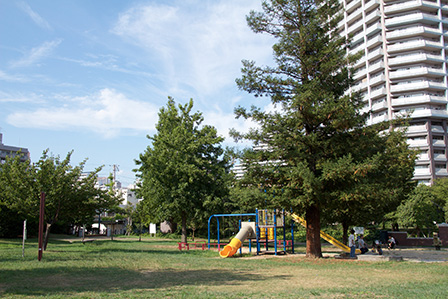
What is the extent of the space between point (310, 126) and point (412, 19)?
74.0m

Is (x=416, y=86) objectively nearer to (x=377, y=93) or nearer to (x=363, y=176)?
(x=377, y=93)

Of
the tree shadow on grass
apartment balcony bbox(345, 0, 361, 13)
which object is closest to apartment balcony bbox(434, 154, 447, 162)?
apartment balcony bbox(345, 0, 361, 13)

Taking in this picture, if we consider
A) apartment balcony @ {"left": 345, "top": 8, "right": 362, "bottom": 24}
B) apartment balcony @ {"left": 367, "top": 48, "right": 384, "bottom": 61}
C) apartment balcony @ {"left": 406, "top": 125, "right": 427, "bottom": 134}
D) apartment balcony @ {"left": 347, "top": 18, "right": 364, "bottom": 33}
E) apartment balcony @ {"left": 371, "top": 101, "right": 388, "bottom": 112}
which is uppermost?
apartment balcony @ {"left": 345, "top": 8, "right": 362, "bottom": 24}

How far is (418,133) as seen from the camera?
77.6m

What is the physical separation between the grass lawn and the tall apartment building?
2603 inches

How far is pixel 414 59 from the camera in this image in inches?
3125

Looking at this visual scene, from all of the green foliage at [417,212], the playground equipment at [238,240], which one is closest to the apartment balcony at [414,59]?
the green foliage at [417,212]

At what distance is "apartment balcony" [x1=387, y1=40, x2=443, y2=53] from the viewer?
260ft

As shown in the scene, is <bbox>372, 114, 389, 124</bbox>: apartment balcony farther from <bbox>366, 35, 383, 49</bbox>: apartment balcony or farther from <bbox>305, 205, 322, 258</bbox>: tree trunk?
<bbox>305, 205, 322, 258</bbox>: tree trunk

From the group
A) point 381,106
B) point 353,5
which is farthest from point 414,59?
point 353,5

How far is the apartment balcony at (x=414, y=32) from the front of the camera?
80.0 m

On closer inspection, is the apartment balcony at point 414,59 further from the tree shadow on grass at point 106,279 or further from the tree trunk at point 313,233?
the tree shadow on grass at point 106,279

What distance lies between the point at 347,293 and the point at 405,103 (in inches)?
3041

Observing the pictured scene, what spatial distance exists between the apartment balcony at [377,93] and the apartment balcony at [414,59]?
18.9 ft
